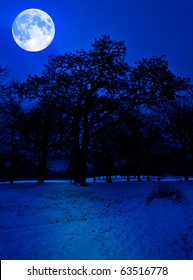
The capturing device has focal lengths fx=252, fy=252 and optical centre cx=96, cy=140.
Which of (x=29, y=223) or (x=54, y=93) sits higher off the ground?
(x=54, y=93)

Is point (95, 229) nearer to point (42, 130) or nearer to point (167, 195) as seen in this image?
point (167, 195)

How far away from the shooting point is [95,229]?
32.0ft

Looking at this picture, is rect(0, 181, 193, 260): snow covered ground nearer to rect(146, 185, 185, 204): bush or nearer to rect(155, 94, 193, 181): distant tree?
rect(146, 185, 185, 204): bush

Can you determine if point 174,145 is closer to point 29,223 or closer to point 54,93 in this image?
point 54,93

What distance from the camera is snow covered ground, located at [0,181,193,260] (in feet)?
24.6

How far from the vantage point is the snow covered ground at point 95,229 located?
24.6 feet

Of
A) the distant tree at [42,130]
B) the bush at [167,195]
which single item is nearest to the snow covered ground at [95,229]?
the bush at [167,195]

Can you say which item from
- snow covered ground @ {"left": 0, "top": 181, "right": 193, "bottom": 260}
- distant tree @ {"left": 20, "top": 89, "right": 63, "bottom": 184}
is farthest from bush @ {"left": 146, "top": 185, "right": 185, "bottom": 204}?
distant tree @ {"left": 20, "top": 89, "right": 63, "bottom": 184}

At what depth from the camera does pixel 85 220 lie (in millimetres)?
11391

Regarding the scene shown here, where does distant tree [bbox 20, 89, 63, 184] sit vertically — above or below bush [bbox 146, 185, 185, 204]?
above
